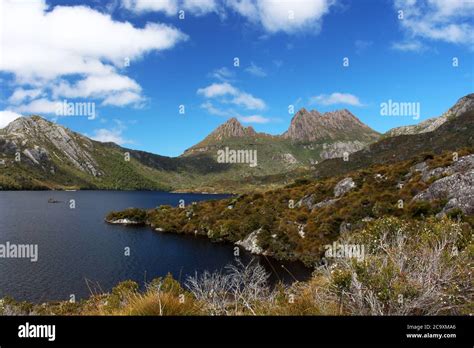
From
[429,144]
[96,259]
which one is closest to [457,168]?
[96,259]

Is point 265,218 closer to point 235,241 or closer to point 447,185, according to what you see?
point 235,241

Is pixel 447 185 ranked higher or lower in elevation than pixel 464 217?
higher

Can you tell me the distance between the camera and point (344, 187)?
7175 cm

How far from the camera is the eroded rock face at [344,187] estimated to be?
70.2 m

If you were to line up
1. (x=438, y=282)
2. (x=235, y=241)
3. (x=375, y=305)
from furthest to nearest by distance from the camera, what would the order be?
1. (x=235, y=241)
2. (x=438, y=282)
3. (x=375, y=305)

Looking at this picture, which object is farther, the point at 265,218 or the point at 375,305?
the point at 265,218

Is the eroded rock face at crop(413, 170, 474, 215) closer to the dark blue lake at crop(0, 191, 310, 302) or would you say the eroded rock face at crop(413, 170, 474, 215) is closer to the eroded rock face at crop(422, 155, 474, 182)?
the eroded rock face at crop(422, 155, 474, 182)

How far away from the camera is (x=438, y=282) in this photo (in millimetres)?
6570

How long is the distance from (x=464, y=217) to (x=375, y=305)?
3961cm

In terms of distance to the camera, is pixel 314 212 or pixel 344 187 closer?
pixel 314 212
